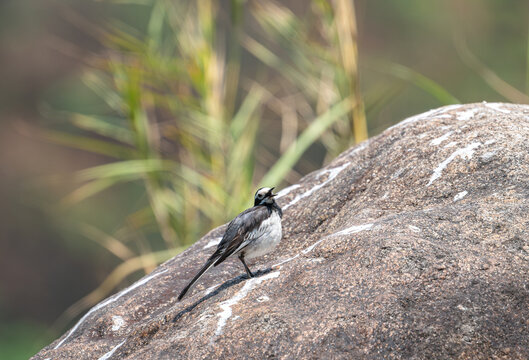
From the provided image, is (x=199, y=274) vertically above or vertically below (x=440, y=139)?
above

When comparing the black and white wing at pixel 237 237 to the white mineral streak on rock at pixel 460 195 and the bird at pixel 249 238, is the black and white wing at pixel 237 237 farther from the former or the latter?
the white mineral streak on rock at pixel 460 195

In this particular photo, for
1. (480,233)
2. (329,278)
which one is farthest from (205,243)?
(480,233)

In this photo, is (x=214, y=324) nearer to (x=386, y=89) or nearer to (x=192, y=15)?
(x=386, y=89)

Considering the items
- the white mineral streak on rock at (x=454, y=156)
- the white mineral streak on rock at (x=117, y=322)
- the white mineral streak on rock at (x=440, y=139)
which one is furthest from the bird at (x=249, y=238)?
the white mineral streak on rock at (x=440, y=139)

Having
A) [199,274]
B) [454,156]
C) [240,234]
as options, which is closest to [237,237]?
[240,234]

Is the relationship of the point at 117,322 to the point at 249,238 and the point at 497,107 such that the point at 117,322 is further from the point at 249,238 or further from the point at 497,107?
the point at 497,107
